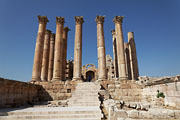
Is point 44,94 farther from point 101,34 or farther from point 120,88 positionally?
point 101,34

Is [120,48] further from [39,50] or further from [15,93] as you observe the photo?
[15,93]

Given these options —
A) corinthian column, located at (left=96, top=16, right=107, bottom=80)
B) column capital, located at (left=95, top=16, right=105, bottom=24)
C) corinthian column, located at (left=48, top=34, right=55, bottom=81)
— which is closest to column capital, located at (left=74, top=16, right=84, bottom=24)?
column capital, located at (left=95, top=16, right=105, bottom=24)

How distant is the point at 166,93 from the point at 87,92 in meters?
7.38

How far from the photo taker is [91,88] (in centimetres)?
1333

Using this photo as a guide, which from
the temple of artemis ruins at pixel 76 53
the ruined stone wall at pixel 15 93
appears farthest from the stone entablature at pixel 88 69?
the ruined stone wall at pixel 15 93

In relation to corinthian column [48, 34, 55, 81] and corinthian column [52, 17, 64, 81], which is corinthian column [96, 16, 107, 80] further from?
corinthian column [48, 34, 55, 81]

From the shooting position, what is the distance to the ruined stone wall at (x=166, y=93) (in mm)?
8875

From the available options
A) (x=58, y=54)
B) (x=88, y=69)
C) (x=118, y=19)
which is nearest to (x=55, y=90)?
(x=58, y=54)

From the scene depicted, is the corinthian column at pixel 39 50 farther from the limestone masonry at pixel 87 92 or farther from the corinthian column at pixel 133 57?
the corinthian column at pixel 133 57

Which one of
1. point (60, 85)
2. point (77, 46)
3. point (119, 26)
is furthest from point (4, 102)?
point (119, 26)

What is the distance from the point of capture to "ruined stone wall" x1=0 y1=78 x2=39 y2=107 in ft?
30.5

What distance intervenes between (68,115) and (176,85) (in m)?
8.36

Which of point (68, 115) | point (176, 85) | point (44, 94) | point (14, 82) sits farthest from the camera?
point (44, 94)

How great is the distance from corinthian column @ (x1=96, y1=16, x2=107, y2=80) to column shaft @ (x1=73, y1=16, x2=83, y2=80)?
296cm
